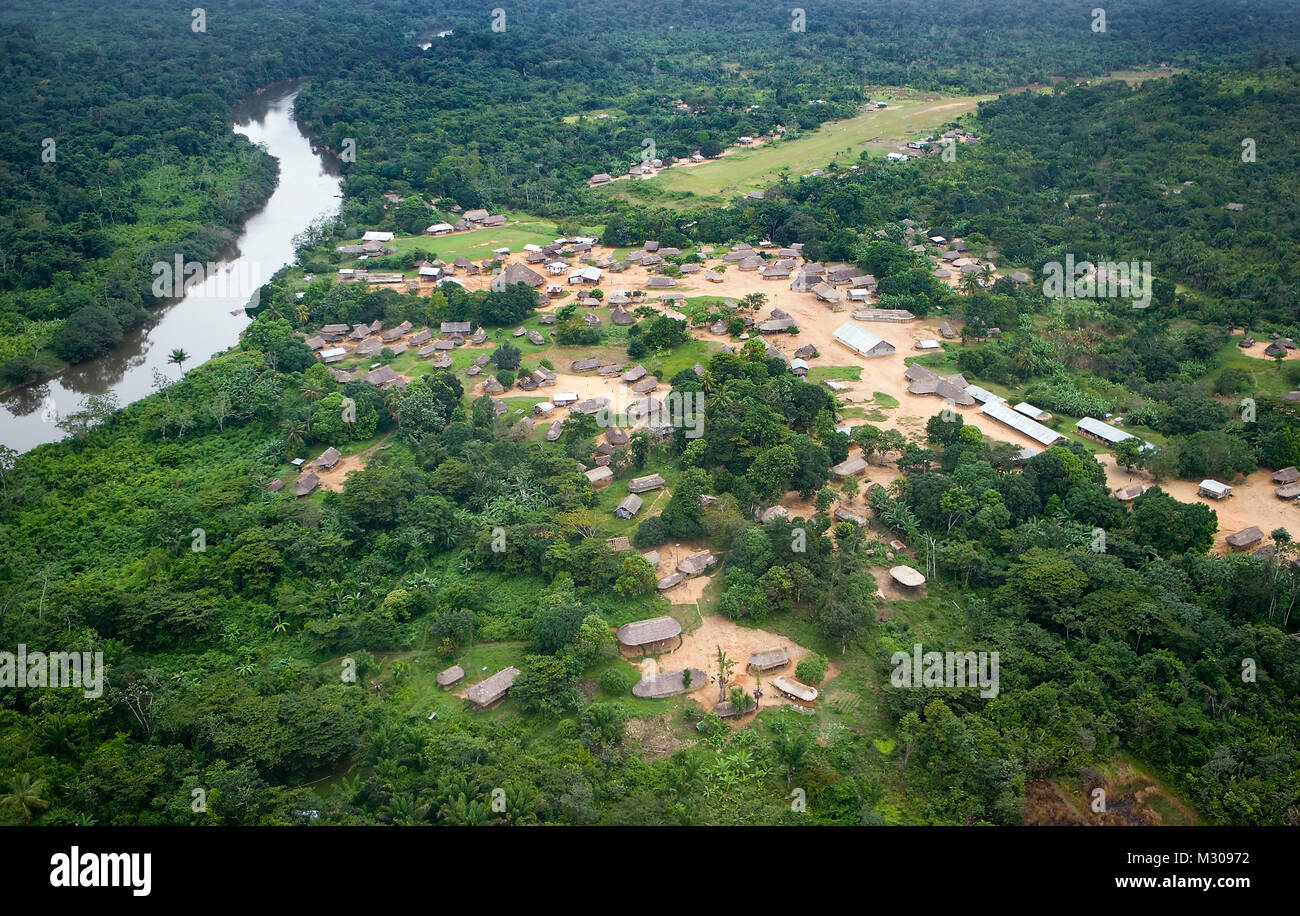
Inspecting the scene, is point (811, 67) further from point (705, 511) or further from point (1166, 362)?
point (705, 511)

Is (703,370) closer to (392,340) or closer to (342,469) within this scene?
(392,340)

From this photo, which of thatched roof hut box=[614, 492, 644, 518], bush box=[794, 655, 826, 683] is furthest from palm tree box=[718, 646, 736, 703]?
thatched roof hut box=[614, 492, 644, 518]

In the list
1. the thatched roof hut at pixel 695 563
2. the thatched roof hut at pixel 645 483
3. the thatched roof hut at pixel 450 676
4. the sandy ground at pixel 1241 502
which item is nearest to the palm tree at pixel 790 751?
the thatched roof hut at pixel 695 563

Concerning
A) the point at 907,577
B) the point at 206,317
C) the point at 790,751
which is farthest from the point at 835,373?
the point at 206,317

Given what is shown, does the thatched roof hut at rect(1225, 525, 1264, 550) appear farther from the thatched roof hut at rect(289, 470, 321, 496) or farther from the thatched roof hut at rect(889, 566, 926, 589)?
the thatched roof hut at rect(289, 470, 321, 496)

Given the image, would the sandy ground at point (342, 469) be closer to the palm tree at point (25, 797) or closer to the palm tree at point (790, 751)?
the palm tree at point (25, 797)
